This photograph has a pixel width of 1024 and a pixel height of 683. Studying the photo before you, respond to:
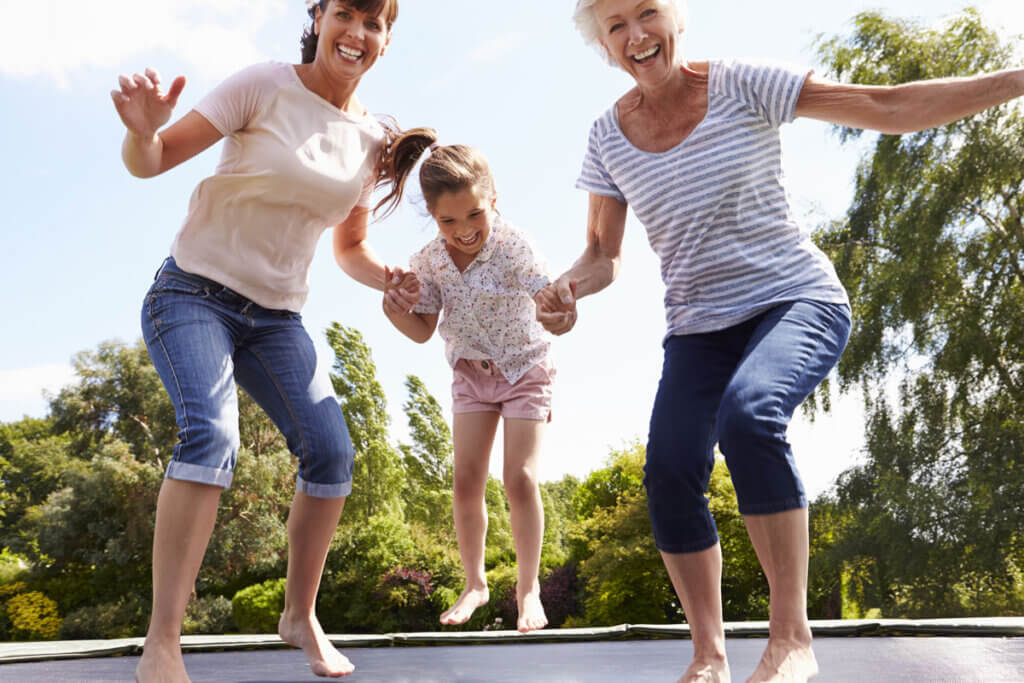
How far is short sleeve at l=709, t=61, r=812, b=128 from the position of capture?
1.63 metres

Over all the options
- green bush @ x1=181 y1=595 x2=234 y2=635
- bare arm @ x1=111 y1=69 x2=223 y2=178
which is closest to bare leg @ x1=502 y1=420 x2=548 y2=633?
bare arm @ x1=111 y1=69 x2=223 y2=178

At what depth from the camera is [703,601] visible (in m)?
1.56

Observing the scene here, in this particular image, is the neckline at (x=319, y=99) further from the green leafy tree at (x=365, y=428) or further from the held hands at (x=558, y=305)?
the green leafy tree at (x=365, y=428)

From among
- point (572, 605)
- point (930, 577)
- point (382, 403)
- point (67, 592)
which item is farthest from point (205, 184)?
point (67, 592)

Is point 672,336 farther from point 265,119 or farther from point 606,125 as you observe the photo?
point 265,119

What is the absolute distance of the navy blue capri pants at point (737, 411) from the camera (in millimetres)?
1377

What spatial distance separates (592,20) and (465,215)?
2.10 feet

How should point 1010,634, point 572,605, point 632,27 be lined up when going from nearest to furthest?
point 632,27, point 1010,634, point 572,605

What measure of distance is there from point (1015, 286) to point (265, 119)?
34.4 ft

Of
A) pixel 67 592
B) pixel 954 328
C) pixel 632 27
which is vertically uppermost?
pixel 954 328

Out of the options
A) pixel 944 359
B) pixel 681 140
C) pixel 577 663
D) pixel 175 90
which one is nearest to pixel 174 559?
pixel 175 90

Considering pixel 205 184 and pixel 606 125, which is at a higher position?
pixel 606 125

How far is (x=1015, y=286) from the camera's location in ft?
33.8

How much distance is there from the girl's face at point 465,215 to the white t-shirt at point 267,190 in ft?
1.22
